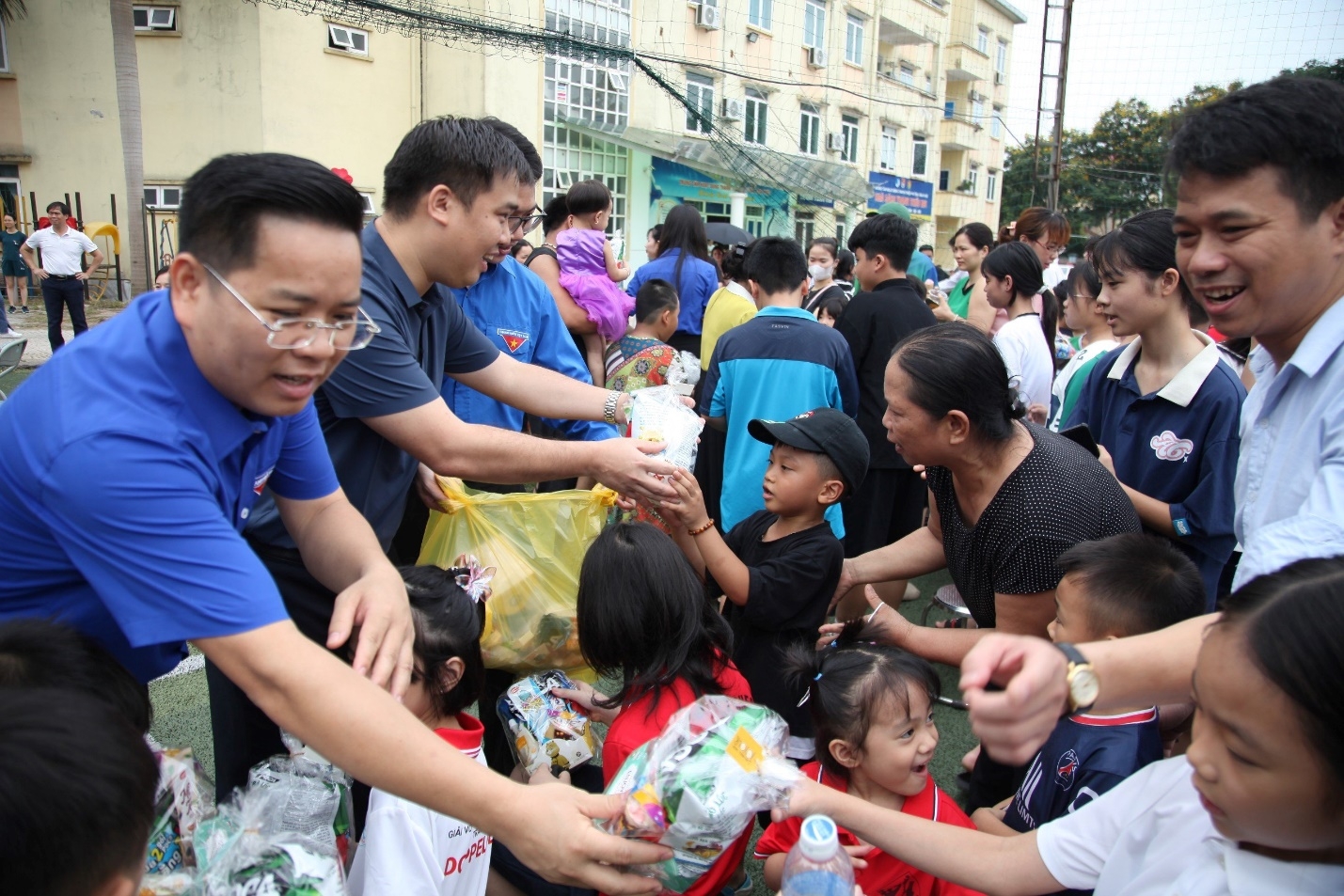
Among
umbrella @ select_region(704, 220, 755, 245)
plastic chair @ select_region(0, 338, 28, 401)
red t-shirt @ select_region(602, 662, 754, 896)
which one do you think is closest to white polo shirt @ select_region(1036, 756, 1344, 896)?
red t-shirt @ select_region(602, 662, 754, 896)

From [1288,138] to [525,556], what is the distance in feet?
7.32

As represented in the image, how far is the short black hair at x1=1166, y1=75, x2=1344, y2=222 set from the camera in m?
1.54

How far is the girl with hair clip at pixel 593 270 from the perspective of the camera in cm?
546

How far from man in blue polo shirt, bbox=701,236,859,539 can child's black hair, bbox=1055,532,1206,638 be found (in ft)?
6.26

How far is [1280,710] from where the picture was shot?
107 cm

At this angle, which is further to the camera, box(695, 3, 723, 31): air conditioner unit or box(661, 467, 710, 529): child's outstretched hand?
box(695, 3, 723, 31): air conditioner unit

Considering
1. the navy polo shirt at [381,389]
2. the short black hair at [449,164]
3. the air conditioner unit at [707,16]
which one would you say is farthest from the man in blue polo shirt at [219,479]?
the air conditioner unit at [707,16]

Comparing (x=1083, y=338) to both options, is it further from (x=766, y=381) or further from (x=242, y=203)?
(x=242, y=203)

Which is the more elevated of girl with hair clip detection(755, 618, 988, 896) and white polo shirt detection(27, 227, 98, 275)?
white polo shirt detection(27, 227, 98, 275)

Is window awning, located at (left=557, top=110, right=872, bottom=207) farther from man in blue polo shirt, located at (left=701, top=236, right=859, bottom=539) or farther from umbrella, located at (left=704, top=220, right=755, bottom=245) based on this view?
man in blue polo shirt, located at (left=701, top=236, right=859, bottom=539)

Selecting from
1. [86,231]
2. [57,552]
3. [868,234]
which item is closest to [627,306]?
[868,234]

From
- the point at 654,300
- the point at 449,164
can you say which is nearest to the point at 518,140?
the point at 449,164

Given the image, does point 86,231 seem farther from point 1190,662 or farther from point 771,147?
point 1190,662

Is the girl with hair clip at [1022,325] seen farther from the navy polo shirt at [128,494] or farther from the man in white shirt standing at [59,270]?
the man in white shirt standing at [59,270]
